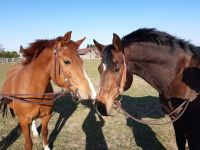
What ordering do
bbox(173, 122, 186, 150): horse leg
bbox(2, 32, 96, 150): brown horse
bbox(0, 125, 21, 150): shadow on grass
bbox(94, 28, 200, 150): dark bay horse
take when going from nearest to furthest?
bbox(94, 28, 200, 150): dark bay horse
bbox(173, 122, 186, 150): horse leg
bbox(2, 32, 96, 150): brown horse
bbox(0, 125, 21, 150): shadow on grass

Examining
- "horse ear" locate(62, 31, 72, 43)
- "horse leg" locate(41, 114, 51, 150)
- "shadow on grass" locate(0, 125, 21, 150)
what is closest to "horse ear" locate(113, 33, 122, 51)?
"horse ear" locate(62, 31, 72, 43)

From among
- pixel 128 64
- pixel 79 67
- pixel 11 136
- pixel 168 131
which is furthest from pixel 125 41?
pixel 11 136

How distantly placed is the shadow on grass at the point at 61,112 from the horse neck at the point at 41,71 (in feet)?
5.93

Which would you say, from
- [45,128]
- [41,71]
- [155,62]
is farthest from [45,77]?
[155,62]

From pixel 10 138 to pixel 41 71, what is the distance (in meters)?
2.66

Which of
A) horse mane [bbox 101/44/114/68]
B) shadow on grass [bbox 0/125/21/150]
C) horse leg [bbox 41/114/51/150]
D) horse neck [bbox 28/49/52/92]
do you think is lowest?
shadow on grass [bbox 0/125/21/150]

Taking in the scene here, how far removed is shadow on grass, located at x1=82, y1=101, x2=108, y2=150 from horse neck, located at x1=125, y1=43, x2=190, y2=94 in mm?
1639

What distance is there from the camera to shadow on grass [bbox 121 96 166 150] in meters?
Result: 6.07

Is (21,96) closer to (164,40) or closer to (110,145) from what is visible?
(110,145)

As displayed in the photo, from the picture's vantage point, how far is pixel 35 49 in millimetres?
5098

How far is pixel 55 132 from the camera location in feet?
23.4

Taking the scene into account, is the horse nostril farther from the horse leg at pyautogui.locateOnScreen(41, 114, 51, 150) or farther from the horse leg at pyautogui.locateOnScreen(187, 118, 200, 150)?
the horse leg at pyautogui.locateOnScreen(41, 114, 51, 150)

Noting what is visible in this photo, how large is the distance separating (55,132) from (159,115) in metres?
3.20

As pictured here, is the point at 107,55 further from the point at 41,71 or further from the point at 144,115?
the point at 144,115
